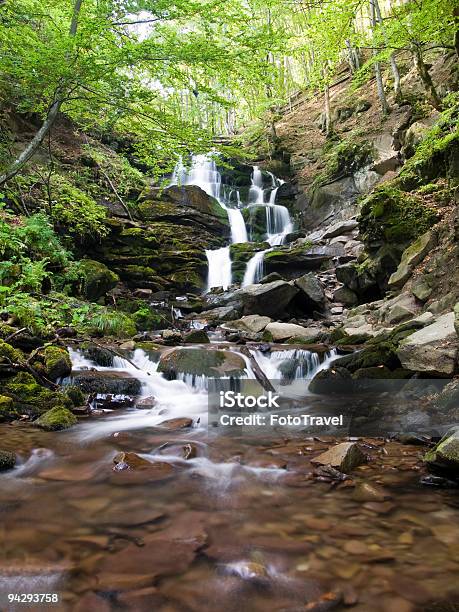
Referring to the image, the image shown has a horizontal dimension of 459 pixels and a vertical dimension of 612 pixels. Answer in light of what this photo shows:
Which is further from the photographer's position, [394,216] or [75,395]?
[394,216]

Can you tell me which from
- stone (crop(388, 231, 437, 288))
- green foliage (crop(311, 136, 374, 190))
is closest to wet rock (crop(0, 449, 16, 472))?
stone (crop(388, 231, 437, 288))

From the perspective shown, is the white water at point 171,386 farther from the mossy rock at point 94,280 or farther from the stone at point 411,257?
the mossy rock at point 94,280

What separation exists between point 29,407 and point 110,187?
12907 mm

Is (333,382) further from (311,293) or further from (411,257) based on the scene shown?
Answer: (311,293)

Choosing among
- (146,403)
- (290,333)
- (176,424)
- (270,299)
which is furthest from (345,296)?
(176,424)

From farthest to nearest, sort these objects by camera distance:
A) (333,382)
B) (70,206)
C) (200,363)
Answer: (70,206)
(200,363)
(333,382)

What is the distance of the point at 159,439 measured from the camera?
15.1ft

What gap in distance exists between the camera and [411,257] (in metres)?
9.59

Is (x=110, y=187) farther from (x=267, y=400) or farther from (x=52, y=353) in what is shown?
(x=267, y=400)

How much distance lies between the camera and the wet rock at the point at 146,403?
6070mm

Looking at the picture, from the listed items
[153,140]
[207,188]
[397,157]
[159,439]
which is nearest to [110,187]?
[207,188]

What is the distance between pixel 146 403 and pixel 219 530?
12.3 ft

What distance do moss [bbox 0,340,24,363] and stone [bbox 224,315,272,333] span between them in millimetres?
6447

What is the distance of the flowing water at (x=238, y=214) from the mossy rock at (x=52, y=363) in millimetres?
10486
